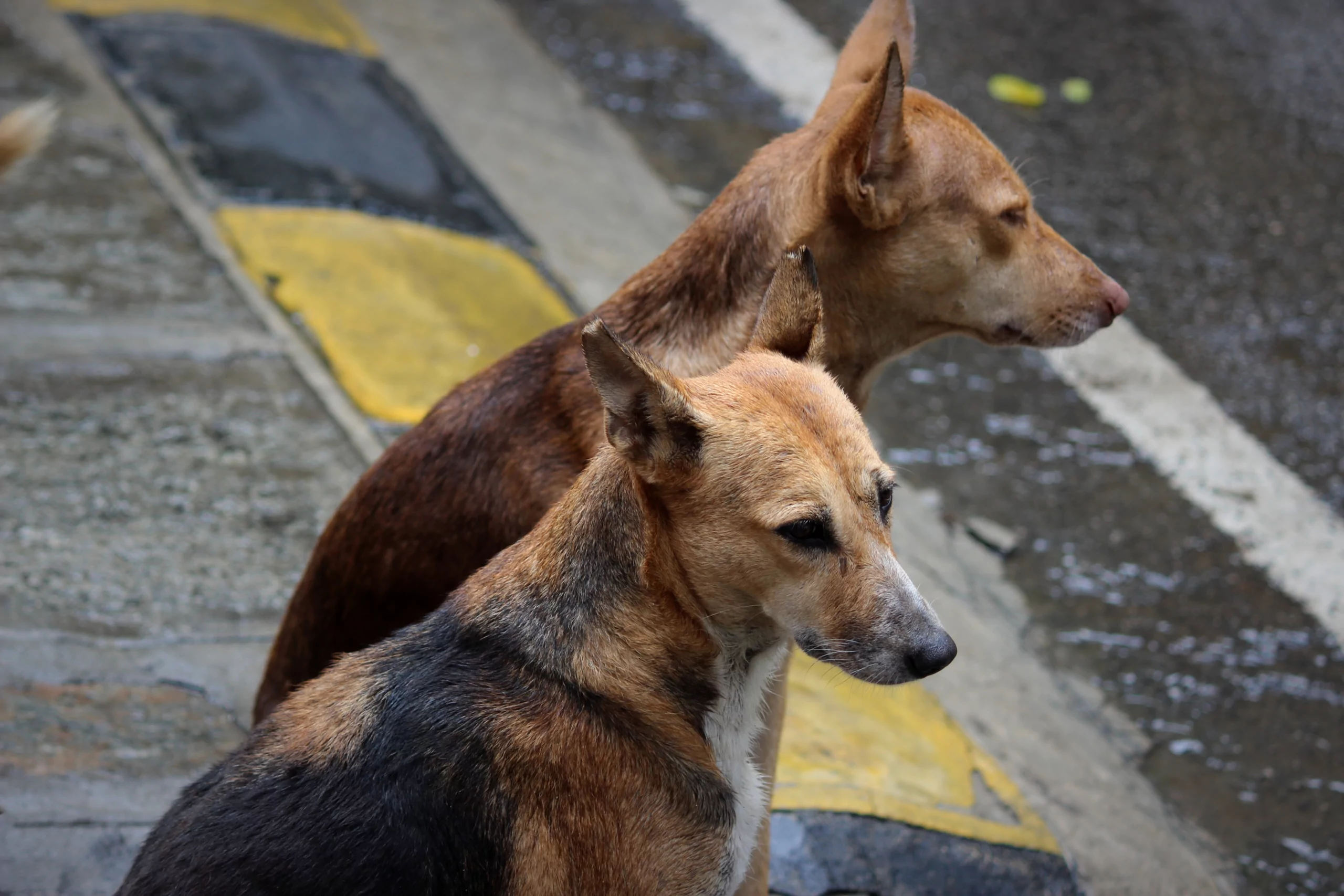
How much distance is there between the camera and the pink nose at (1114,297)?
12.1 feet

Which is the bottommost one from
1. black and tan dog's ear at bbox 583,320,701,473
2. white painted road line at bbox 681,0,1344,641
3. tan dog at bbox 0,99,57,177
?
white painted road line at bbox 681,0,1344,641

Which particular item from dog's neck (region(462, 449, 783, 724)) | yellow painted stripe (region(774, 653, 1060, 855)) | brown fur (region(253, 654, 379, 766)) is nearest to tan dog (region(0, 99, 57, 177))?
brown fur (region(253, 654, 379, 766))

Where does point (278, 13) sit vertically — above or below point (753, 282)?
below

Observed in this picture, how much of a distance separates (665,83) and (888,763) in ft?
16.5

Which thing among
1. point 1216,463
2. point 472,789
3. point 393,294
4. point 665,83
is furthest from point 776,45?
point 472,789

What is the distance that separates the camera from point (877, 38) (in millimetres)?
3908

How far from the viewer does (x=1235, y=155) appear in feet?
26.7

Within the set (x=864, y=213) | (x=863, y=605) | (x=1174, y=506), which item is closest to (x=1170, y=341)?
(x=1174, y=506)

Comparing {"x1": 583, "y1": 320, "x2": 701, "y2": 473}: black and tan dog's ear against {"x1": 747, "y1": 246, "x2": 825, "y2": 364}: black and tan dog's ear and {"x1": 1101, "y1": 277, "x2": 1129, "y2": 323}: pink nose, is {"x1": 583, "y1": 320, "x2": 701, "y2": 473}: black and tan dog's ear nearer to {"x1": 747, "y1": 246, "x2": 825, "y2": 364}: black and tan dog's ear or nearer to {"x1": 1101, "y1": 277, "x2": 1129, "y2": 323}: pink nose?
{"x1": 747, "y1": 246, "x2": 825, "y2": 364}: black and tan dog's ear

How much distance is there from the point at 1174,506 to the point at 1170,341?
1.16 metres

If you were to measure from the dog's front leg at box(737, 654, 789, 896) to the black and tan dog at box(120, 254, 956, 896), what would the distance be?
1.06 feet

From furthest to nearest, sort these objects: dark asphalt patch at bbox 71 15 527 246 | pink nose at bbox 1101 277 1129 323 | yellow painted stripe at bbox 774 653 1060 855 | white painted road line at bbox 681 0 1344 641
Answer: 1. dark asphalt patch at bbox 71 15 527 246
2. white painted road line at bbox 681 0 1344 641
3. yellow painted stripe at bbox 774 653 1060 855
4. pink nose at bbox 1101 277 1129 323

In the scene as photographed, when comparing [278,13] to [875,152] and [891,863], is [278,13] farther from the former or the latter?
[891,863]

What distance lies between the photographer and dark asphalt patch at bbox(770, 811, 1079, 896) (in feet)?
12.4
